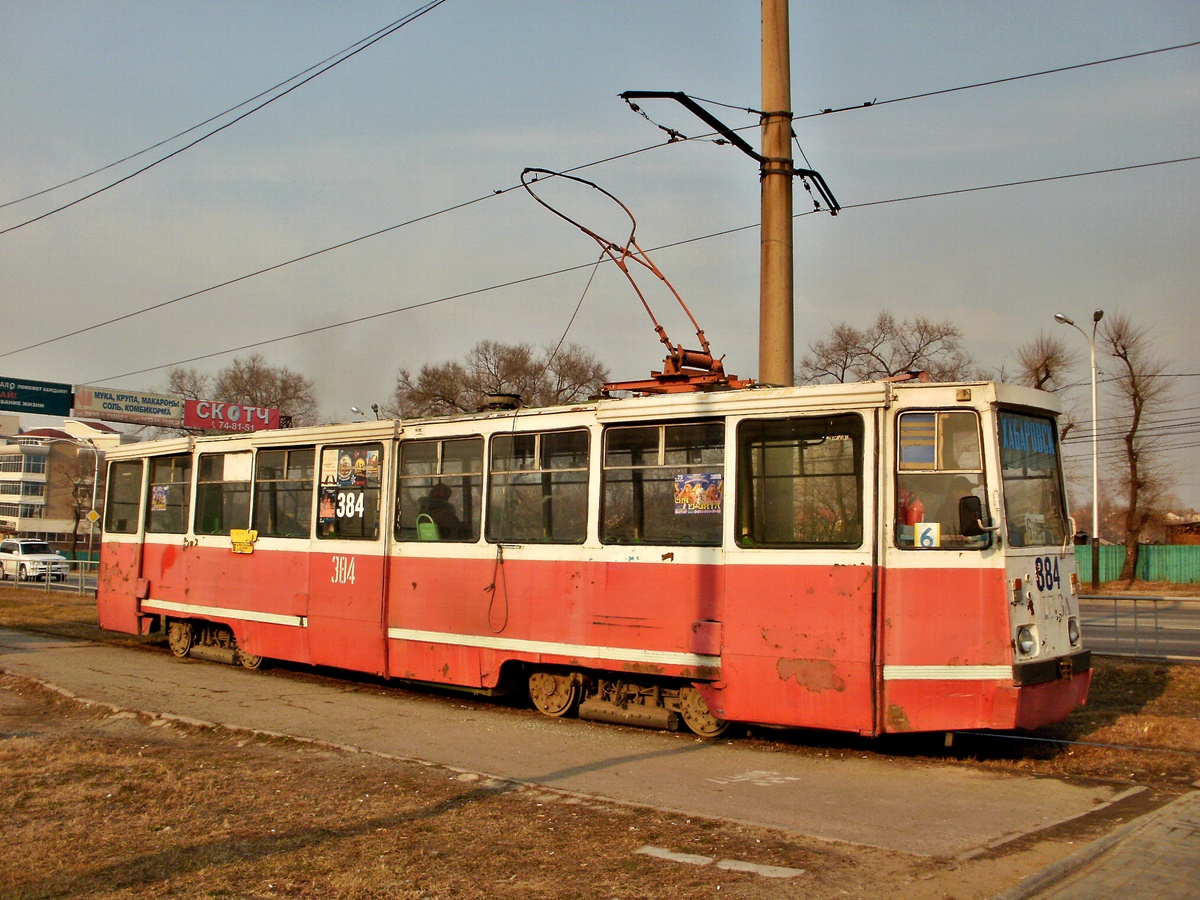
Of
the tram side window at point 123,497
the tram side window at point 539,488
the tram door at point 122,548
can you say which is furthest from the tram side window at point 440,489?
the tram side window at point 123,497

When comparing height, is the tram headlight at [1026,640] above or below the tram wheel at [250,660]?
above

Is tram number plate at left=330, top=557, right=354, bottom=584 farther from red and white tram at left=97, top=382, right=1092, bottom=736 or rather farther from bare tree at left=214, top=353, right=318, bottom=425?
bare tree at left=214, top=353, right=318, bottom=425

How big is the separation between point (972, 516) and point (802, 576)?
1.46 m

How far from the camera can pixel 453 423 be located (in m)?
11.7

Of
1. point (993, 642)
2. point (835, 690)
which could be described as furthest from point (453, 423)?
point (993, 642)

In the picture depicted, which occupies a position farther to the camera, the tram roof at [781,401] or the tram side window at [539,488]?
the tram side window at [539,488]

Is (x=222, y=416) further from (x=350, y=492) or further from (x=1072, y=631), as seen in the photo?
(x=1072, y=631)

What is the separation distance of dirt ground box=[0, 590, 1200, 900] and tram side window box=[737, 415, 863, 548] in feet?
6.27

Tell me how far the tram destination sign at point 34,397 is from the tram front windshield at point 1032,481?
46097 millimetres

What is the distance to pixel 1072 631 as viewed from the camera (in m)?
8.85

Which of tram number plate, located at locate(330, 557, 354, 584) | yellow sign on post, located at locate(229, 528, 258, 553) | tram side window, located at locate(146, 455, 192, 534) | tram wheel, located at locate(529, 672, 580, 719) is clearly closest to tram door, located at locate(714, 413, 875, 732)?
tram wheel, located at locate(529, 672, 580, 719)

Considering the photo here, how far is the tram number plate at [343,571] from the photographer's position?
12.8 meters

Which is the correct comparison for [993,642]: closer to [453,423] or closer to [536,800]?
[536,800]

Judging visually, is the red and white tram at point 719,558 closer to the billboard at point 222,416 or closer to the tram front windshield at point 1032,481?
the tram front windshield at point 1032,481
